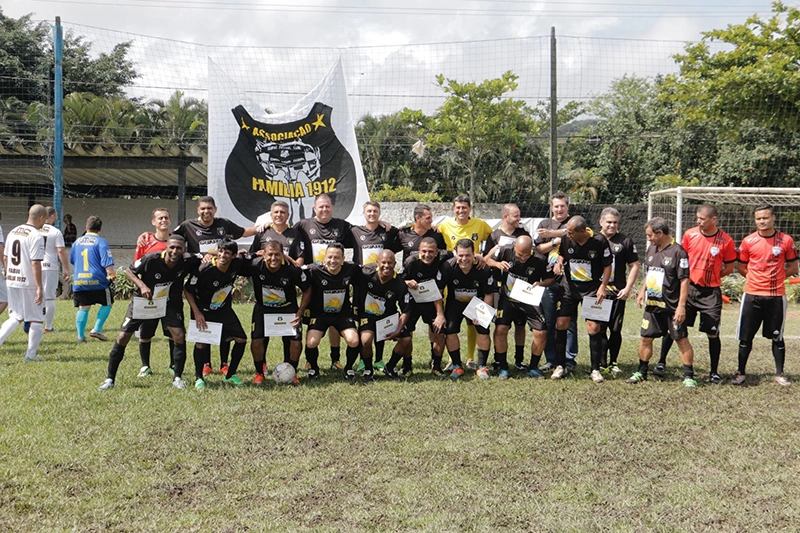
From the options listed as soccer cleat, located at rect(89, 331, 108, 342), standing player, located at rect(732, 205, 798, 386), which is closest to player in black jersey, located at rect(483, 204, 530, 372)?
standing player, located at rect(732, 205, 798, 386)

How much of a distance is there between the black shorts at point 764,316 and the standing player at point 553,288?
188 cm

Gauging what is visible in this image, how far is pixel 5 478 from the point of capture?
438 cm

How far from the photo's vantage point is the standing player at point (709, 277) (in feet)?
25.0

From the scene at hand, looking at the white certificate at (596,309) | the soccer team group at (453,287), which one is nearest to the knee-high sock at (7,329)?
the soccer team group at (453,287)

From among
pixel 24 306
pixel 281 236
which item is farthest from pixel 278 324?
pixel 24 306

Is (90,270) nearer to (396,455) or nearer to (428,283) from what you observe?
(428,283)

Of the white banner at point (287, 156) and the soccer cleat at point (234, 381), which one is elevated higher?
the white banner at point (287, 156)

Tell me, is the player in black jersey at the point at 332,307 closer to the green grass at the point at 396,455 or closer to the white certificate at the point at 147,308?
the green grass at the point at 396,455

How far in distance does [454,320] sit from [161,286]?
3.21m

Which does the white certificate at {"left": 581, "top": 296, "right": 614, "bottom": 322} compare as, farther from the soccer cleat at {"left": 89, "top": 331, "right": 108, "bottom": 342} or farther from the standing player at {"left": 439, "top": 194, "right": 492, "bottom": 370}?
the soccer cleat at {"left": 89, "top": 331, "right": 108, "bottom": 342}

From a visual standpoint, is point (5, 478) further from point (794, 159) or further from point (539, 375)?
point (794, 159)

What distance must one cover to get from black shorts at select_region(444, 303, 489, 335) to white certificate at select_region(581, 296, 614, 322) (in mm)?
1141

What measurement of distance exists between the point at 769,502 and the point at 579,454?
128 centimetres

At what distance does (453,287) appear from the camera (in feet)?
26.0
